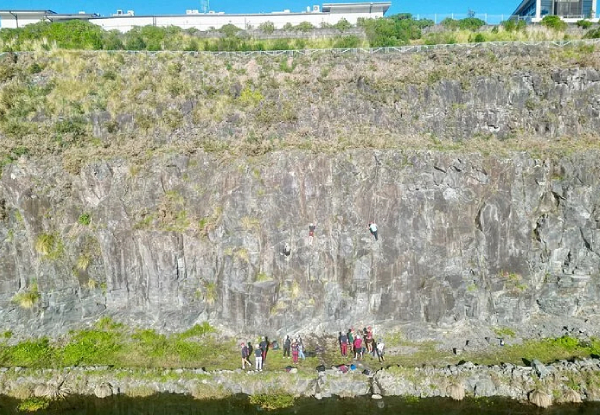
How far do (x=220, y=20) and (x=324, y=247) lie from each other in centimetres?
3266

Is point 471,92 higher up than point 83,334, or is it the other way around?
point 471,92

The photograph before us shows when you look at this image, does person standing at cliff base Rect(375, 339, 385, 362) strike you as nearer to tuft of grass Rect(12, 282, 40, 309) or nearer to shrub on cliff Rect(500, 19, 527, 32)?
tuft of grass Rect(12, 282, 40, 309)

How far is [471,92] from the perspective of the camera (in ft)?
97.3

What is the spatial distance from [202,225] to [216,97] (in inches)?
417

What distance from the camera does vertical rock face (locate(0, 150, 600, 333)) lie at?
952 inches

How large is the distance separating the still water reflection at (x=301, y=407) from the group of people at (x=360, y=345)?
2503 mm

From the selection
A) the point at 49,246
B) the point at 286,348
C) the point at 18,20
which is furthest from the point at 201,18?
the point at 286,348

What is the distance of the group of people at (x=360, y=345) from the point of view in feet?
72.9

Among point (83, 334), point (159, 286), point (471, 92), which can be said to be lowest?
point (83, 334)

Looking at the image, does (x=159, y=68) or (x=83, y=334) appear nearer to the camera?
(x=83, y=334)

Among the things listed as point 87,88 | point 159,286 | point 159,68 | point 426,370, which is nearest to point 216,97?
point 159,68

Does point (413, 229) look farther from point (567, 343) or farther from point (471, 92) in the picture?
point (471, 92)

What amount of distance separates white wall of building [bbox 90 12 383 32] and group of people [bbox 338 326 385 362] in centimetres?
3430

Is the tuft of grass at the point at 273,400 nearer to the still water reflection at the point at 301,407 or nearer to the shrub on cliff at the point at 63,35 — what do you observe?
the still water reflection at the point at 301,407
